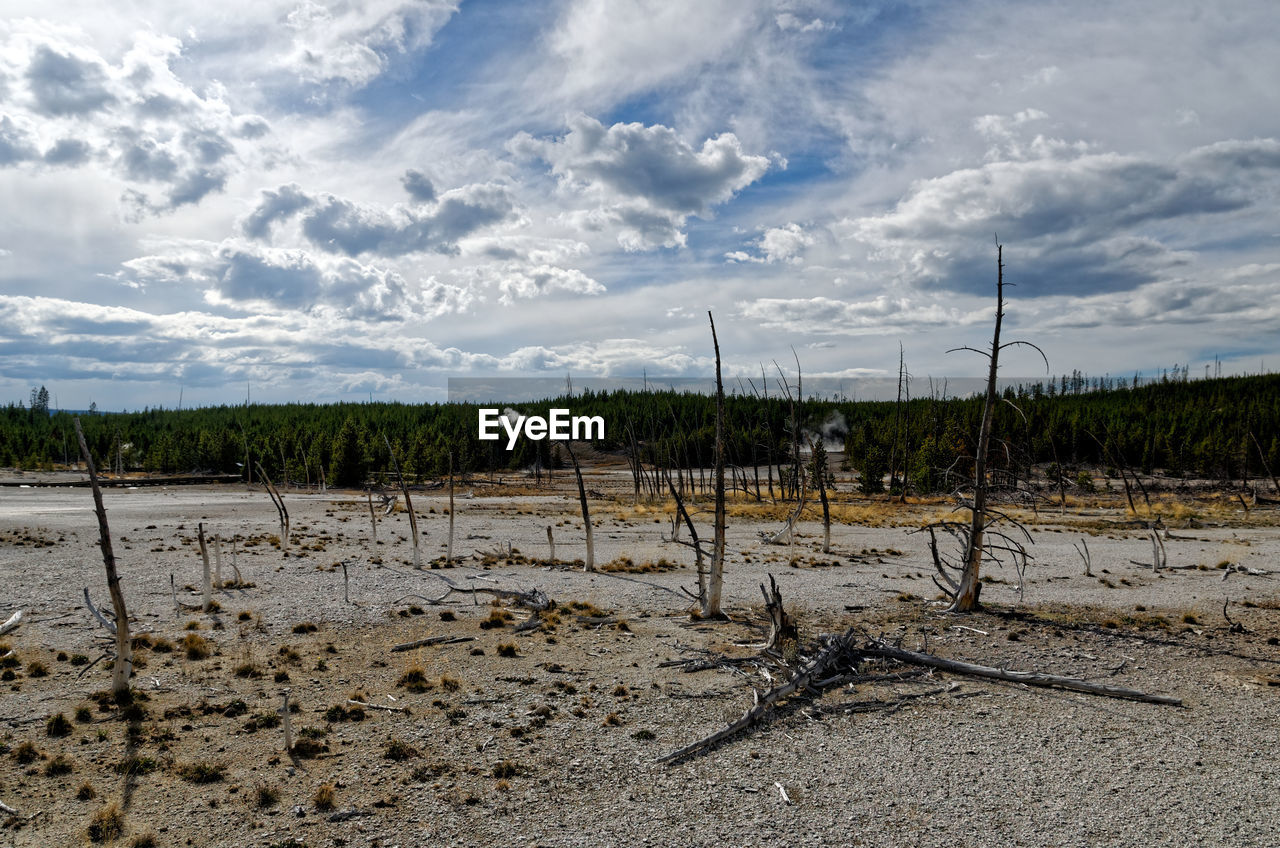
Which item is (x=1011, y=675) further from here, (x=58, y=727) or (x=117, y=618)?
(x=58, y=727)

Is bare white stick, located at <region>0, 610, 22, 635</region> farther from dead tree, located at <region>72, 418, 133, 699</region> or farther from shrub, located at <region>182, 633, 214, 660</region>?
dead tree, located at <region>72, 418, 133, 699</region>

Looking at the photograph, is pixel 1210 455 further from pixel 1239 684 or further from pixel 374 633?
pixel 374 633

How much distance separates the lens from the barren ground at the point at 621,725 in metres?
9.27

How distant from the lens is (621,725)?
12.4 meters

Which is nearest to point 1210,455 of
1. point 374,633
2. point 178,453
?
point 374,633

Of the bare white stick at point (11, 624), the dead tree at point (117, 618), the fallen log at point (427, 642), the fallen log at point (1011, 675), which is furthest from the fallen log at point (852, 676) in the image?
the bare white stick at point (11, 624)

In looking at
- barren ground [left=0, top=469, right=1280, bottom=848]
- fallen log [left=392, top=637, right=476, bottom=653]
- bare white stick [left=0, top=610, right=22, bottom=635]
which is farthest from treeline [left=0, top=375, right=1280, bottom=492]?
bare white stick [left=0, top=610, right=22, bottom=635]

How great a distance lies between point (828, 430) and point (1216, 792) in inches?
5187

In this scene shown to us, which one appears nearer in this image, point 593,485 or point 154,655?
point 154,655

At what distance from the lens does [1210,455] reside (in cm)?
8638

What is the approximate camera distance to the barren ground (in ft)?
30.4

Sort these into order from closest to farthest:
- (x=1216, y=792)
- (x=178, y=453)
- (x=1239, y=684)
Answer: (x=1216, y=792)
(x=1239, y=684)
(x=178, y=453)

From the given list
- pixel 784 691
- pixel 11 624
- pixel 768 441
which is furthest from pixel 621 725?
pixel 768 441

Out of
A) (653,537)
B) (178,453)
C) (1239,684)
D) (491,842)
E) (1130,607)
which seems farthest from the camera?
(178,453)
